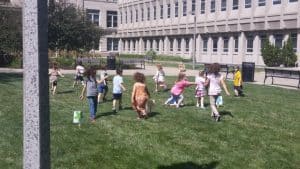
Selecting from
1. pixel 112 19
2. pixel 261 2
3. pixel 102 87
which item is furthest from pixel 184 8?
pixel 102 87

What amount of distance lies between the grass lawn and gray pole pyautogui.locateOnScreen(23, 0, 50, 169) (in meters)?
3.88

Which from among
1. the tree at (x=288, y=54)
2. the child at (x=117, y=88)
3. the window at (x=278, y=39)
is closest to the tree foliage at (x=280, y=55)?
the tree at (x=288, y=54)

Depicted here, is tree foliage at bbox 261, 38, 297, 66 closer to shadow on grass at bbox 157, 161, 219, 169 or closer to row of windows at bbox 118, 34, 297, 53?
row of windows at bbox 118, 34, 297, 53

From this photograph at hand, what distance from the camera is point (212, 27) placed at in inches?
2377

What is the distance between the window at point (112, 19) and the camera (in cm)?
9162

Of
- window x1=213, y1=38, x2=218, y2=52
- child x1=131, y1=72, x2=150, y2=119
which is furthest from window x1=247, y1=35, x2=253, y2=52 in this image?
child x1=131, y1=72, x2=150, y2=119

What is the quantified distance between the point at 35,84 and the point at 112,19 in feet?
294

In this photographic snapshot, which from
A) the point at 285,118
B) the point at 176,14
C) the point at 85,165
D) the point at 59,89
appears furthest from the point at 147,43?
the point at 85,165

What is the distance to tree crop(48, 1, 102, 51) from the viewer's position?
1523 inches

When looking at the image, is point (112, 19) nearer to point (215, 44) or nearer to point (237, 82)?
point (215, 44)

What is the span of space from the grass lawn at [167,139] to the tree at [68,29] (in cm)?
2429

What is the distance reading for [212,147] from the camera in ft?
30.5

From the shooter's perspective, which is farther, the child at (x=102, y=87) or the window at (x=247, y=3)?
the window at (x=247, y=3)

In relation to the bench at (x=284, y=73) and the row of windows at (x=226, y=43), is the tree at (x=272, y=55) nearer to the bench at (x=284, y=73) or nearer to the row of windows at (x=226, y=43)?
the row of windows at (x=226, y=43)
